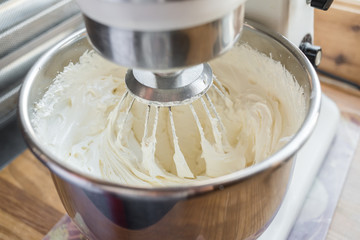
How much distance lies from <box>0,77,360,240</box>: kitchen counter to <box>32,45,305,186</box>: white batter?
0.15 meters

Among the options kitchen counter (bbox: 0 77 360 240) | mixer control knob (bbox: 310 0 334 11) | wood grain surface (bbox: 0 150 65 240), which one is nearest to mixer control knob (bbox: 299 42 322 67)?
mixer control knob (bbox: 310 0 334 11)

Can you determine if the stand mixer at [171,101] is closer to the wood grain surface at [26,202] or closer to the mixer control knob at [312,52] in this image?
the mixer control knob at [312,52]

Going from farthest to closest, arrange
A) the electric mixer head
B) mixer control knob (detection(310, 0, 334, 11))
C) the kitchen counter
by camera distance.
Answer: the kitchen counter < mixer control knob (detection(310, 0, 334, 11)) < the electric mixer head

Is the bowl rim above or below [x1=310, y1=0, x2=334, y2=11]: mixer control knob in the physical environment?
below

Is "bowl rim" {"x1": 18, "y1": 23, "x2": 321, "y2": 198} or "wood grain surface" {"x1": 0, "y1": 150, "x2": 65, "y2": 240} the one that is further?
"wood grain surface" {"x1": 0, "y1": 150, "x2": 65, "y2": 240}

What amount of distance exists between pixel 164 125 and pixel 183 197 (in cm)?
31

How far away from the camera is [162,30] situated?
0.87 ft

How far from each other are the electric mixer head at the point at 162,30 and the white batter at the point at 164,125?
21cm

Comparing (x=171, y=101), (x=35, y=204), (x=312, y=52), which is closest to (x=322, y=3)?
(x=312, y=52)

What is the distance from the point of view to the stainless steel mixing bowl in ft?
1.05

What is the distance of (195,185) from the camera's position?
1.02 feet

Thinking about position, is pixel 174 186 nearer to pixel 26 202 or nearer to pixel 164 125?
pixel 164 125

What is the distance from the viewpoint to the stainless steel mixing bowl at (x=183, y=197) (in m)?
0.32

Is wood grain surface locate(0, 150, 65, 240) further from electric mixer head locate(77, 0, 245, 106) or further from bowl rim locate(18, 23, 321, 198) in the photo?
electric mixer head locate(77, 0, 245, 106)
